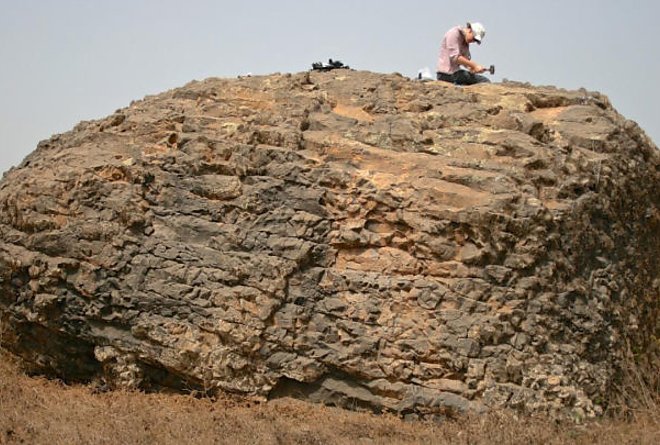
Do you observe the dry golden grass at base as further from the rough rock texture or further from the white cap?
the white cap

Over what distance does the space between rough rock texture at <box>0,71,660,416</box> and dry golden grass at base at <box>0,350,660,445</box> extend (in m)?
0.22

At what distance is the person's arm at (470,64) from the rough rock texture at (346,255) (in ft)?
3.05

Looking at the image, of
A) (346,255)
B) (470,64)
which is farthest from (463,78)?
(346,255)

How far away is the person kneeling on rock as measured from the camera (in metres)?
11.0

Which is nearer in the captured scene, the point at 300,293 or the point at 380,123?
the point at 300,293

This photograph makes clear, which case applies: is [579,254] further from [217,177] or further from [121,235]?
[121,235]

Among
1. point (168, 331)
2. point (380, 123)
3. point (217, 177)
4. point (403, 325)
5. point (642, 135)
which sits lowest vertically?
point (168, 331)

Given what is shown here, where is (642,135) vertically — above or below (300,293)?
above

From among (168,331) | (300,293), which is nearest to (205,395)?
(168,331)

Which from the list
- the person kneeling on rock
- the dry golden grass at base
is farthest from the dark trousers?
the dry golden grass at base

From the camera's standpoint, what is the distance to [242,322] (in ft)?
28.3

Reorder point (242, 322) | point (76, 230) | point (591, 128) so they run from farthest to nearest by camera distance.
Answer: point (591, 128) < point (76, 230) < point (242, 322)

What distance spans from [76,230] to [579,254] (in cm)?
485

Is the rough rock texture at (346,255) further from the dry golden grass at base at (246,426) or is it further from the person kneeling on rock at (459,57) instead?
the person kneeling on rock at (459,57)
